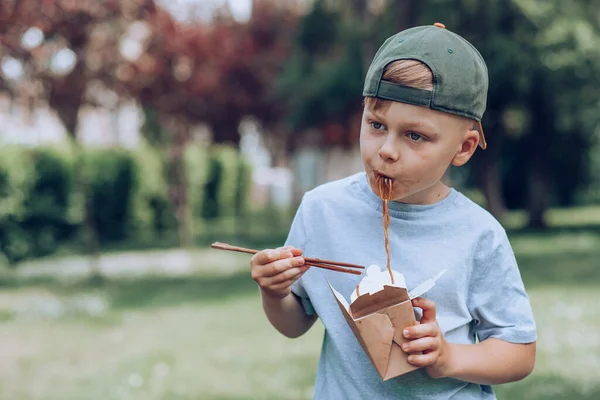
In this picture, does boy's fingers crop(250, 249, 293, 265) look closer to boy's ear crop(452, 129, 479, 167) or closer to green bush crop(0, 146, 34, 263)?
boy's ear crop(452, 129, 479, 167)

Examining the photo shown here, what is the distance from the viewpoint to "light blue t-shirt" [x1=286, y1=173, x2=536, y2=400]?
6.00 feet

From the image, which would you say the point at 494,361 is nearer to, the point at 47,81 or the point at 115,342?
the point at 115,342

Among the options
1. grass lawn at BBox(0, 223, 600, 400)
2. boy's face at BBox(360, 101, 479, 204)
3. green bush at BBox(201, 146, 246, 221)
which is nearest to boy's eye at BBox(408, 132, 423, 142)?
boy's face at BBox(360, 101, 479, 204)

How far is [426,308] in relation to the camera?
1707 mm

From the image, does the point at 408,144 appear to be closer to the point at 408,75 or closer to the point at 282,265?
the point at 408,75

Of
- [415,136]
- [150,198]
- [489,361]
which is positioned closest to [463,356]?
[489,361]

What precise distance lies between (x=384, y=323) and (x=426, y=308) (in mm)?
105

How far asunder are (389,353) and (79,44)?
28.3 ft

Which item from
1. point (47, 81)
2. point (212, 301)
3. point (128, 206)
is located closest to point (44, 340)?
point (212, 301)

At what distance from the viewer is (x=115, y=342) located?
22.3ft

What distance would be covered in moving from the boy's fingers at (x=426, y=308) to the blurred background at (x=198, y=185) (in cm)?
375

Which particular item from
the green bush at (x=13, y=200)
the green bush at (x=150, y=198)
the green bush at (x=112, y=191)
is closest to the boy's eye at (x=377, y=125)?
the green bush at (x=13, y=200)

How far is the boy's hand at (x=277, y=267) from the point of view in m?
1.76

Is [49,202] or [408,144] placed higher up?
[408,144]
